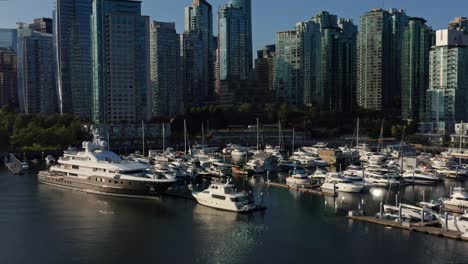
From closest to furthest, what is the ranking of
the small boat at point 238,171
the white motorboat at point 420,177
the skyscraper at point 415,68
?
the white motorboat at point 420,177 < the small boat at point 238,171 < the skyscraper at point 415,68

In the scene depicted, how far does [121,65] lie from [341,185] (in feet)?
162

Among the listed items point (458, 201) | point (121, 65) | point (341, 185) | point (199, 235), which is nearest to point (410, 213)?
point (458, 201)

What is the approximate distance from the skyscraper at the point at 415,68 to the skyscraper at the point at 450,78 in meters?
12.0

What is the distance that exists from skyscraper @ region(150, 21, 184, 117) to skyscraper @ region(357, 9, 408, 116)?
34.4 meters

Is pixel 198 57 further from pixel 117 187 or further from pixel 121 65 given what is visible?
pixel 117 187

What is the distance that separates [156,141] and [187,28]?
6807 centimetres

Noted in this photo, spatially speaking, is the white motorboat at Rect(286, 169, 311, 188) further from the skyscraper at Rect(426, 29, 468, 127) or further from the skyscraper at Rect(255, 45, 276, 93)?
the skyscraper at Rect(255, 45, 276, 93)

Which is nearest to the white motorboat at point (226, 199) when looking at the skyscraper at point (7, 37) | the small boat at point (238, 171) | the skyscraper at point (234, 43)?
the small boat at point (238, 171)

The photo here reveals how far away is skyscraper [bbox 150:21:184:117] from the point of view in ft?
317

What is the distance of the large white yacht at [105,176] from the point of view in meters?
31.3

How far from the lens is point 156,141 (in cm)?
7056

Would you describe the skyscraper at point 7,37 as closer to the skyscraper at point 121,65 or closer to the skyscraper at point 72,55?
the skyscraper at point 72,55

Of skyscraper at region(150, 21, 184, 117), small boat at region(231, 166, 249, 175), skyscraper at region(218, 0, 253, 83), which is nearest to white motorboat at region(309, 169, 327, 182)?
small boat at region(231, 166, 249, 175)

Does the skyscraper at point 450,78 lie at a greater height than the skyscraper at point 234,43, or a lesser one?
lesser
